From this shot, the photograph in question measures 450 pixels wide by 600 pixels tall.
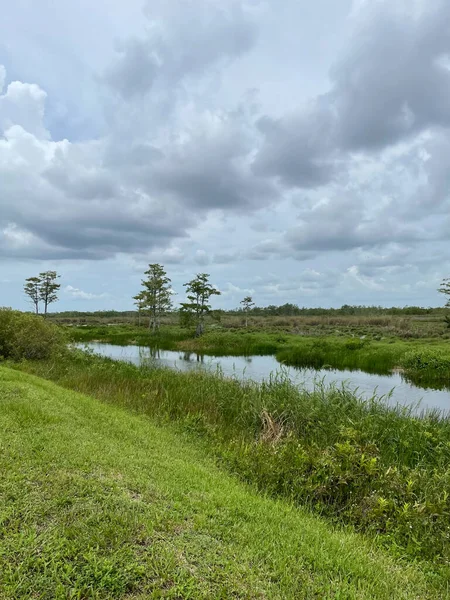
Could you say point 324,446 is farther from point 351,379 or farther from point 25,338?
point 25,338

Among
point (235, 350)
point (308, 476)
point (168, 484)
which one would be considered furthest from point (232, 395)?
point (235, 350)

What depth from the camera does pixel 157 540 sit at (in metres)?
3.00

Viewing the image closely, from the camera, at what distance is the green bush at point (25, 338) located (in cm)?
1534

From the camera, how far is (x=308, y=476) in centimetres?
522

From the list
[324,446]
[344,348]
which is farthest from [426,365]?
[324,446]

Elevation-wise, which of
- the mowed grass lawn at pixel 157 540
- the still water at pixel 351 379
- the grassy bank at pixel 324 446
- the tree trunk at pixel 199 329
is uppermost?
the tree trunk at pixel 199 329

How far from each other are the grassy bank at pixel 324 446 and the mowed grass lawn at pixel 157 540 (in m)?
0.65

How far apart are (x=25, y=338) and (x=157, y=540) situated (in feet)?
47.4

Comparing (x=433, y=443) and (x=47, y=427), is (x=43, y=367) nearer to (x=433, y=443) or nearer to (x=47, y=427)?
(x=47, y=427)

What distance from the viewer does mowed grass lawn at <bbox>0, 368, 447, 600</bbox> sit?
2.59m

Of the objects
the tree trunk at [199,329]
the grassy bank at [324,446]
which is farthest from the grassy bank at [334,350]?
the grassy bank at [324,446]

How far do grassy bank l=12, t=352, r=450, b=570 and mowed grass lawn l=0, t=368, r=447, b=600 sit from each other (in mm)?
646

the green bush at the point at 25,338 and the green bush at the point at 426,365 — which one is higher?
the green bush at the point at 25,338

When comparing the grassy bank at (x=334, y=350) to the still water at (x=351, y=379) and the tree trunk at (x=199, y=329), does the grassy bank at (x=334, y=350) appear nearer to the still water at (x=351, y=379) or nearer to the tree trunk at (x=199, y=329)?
the tree trunk at (x=199, y=329)
